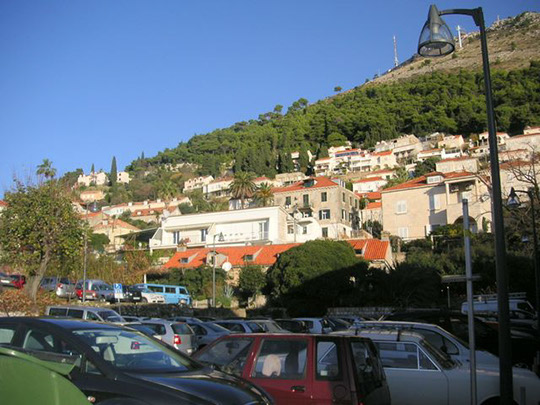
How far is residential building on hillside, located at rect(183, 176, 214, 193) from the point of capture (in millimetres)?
170062

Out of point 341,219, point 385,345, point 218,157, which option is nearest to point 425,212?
point 341,219

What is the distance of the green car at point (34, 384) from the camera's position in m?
2.91

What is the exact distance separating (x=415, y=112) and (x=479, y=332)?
149196mm

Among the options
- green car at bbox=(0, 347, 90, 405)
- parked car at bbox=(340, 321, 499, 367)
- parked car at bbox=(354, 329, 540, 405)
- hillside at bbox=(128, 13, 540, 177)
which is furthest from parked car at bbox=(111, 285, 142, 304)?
hillside at bbox=(128, 13, 540, 177)

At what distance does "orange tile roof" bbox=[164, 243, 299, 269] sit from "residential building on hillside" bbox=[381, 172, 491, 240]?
2073cm

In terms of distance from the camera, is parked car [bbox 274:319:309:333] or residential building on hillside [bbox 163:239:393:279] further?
residential building on hillside [bbox 163:239:393:279]

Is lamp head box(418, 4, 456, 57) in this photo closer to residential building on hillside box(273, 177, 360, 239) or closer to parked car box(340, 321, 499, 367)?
parked car box(340, 321, 499, 367)

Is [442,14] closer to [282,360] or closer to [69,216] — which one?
[282,360]

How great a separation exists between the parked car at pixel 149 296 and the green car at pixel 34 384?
37759 millimetres

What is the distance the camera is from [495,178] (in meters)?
8.73

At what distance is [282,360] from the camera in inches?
279

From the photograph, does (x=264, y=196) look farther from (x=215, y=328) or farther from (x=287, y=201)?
(x=215, y=328)

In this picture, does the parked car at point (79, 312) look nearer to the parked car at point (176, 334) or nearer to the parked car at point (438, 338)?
the parked car at point (176, 334)

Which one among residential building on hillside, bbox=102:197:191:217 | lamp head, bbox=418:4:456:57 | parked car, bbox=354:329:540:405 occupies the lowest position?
parked car, bbox=354:329:540:405
